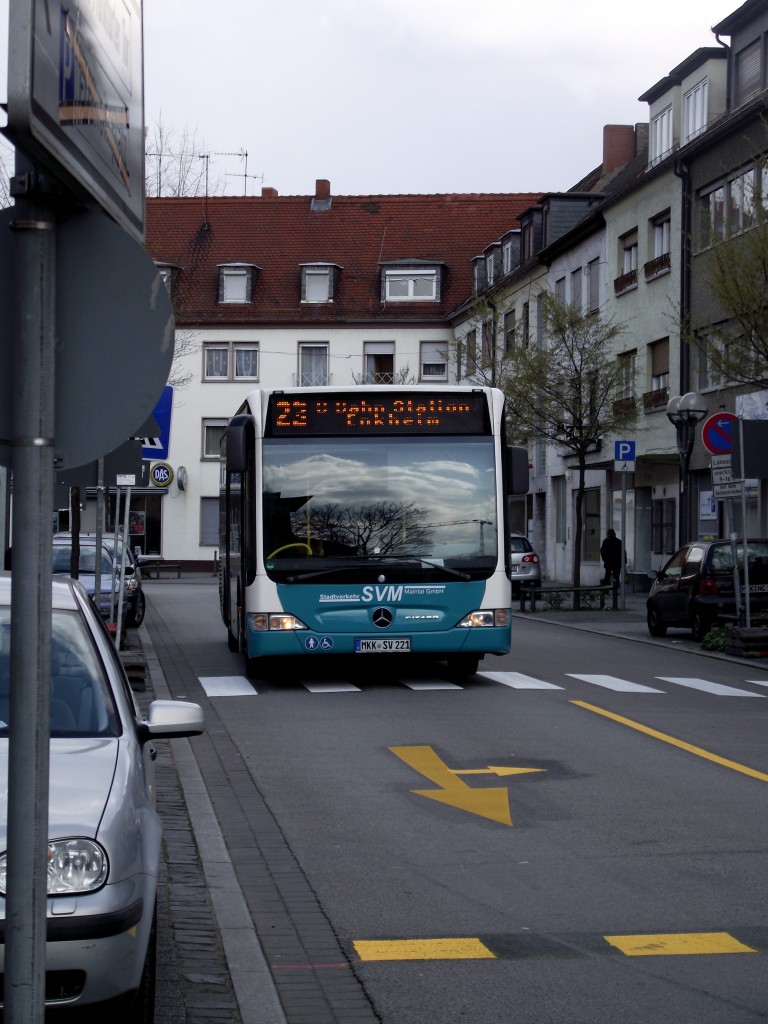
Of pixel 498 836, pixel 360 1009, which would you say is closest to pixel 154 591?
pixel 498 836

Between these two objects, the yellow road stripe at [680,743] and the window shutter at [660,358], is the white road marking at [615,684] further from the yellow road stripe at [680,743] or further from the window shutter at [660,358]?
the window shutter at [660,358]

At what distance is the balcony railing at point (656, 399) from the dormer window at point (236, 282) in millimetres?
27778

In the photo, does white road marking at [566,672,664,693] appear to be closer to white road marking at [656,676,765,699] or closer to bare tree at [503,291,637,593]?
white road marking at [656,676,765,699]

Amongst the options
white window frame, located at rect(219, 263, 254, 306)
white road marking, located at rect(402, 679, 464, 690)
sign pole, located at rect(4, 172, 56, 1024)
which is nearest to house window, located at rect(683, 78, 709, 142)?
white road marking, located at rect(402, 679, 464, 690)

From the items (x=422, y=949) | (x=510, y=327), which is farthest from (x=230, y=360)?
(x=422, y=949)

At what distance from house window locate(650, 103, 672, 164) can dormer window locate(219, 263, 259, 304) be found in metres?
26.7

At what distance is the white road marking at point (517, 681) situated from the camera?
1623cm

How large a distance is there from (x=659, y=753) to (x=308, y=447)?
5720 millimetres

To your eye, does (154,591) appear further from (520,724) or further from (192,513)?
(520,724)

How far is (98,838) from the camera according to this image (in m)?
4.16

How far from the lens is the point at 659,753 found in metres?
11.4

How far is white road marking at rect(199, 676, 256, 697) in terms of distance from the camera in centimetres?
1570

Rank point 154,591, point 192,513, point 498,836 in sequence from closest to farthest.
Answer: point 498,836, point 154,591, point 192,513

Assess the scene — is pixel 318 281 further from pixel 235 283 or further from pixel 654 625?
pixel 654 625
